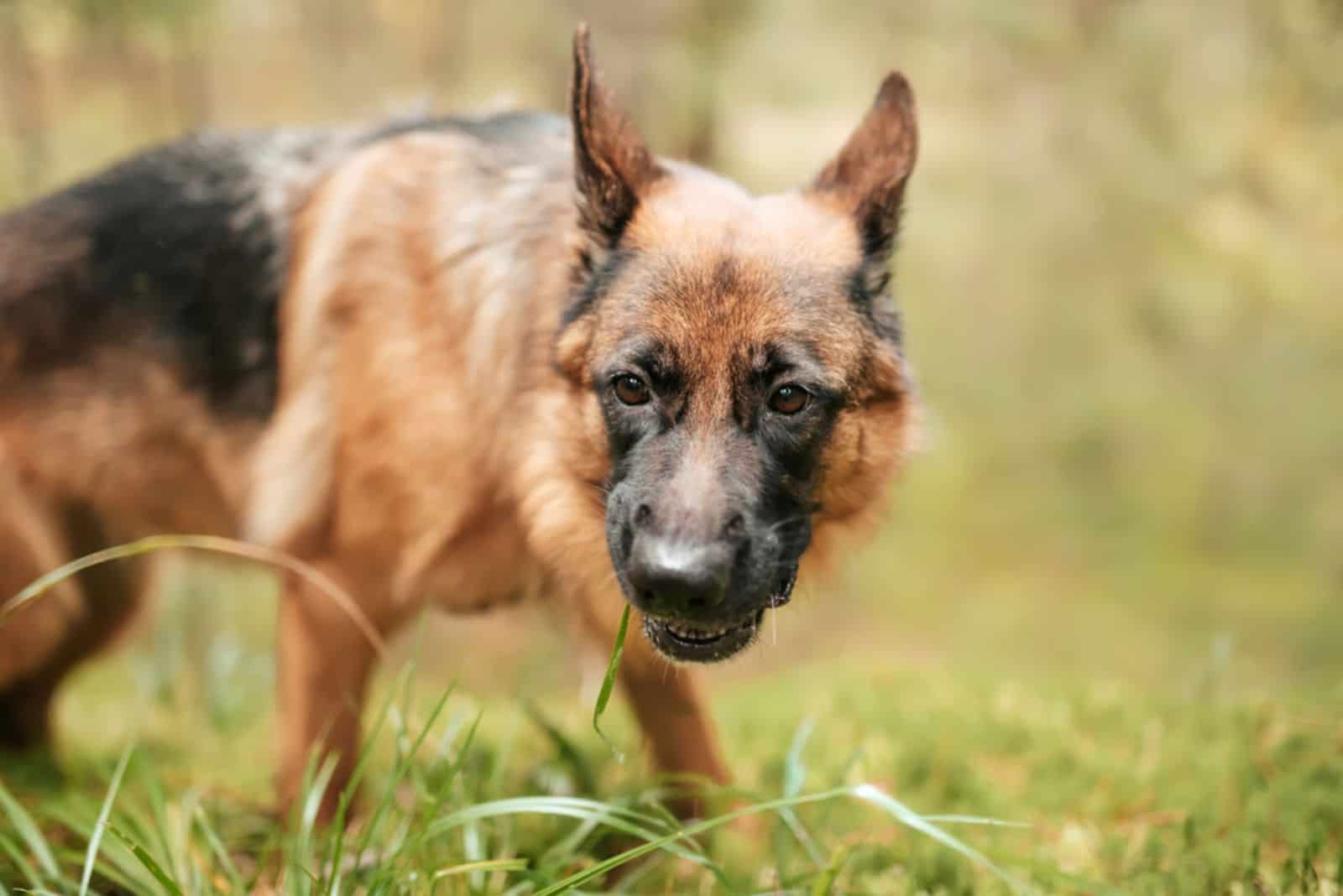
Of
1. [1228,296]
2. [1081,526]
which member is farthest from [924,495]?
[1228,296]

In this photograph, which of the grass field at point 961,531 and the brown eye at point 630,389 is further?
the grass field at point 961,531

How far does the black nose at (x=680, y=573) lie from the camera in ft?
6.39

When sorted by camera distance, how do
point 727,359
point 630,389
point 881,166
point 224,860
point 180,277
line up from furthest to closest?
point 180,277, point 881,166, point 630,389, point 727,359, point 224,860

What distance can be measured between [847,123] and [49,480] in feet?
16.6

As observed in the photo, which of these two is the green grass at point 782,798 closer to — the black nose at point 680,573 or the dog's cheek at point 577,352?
the black nose at point 680,573

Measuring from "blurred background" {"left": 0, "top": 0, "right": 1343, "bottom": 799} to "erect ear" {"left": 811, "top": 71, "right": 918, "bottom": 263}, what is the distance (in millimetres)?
2589

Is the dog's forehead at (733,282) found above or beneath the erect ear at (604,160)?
beneath

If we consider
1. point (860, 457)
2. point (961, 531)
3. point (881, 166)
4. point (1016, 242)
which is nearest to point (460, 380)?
point (860, 457)

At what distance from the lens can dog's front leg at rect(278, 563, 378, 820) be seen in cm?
297

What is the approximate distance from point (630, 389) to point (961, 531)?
6850 millimetres

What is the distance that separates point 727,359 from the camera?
7.36 feet

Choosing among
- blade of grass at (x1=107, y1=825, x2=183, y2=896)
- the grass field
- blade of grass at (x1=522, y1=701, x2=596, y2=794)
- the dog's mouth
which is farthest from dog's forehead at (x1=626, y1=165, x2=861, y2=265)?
blade of grass at (x1=107, y1=825, x2=183, y2=896)

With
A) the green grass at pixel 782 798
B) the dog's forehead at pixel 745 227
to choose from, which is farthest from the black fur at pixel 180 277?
the green grass at pixel 782 798

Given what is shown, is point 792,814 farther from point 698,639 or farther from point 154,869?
point 154,869
